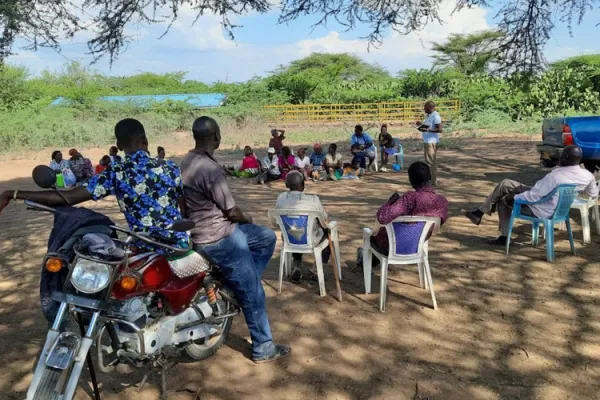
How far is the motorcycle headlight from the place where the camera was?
96.7 inches

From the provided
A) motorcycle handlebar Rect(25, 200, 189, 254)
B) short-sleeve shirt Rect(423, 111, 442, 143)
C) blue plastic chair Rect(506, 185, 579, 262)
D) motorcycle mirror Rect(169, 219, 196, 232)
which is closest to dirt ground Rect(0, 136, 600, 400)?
blue plastic chair Rect(506, 185, 579, 262)

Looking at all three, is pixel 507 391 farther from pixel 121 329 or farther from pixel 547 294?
pixel 121 329

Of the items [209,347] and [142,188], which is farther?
[209,347]

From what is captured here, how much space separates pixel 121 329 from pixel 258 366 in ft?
3.69

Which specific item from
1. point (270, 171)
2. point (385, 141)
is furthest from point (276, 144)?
point (385, 141)

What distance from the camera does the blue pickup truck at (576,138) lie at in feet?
28.2

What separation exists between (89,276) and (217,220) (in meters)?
0.99

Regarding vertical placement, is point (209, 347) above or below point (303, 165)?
below

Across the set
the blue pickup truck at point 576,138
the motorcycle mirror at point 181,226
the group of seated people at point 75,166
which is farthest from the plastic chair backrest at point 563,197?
the group of seated people at point 75,166

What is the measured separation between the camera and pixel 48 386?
2410mm

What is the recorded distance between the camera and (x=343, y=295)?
4809mm

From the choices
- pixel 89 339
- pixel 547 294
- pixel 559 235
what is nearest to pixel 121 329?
pixel 89 339

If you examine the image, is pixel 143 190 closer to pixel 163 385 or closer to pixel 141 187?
pixel 141 187

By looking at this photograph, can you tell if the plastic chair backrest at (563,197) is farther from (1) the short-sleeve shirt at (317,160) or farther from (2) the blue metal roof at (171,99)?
(2) the blue metal roof at (171,99)
